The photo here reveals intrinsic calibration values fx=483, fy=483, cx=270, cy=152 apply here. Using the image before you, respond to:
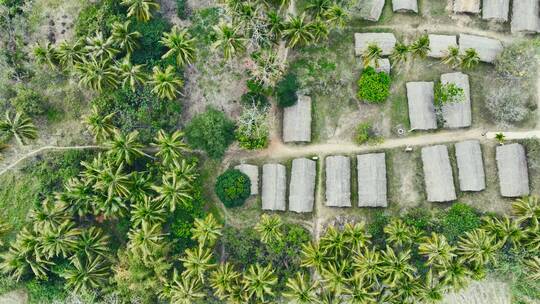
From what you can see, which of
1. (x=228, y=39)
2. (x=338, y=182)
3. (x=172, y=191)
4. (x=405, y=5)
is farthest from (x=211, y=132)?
(x=405, y=5)

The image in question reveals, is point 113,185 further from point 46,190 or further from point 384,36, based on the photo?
point 384,36

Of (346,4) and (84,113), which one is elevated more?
(346,4)

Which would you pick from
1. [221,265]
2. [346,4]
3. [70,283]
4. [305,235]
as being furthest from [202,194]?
[346,4]

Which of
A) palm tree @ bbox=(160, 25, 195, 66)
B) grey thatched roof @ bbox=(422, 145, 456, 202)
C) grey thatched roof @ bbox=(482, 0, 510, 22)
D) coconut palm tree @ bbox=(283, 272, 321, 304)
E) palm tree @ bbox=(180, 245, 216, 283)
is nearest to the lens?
coconut palm tree @ bbox=(283, 272, 321, 304)

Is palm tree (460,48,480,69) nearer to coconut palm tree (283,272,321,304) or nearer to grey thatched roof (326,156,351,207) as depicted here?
grey thatched roof (326,156,351,207)

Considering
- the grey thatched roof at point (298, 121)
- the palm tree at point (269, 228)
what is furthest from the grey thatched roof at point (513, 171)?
the palm tree at point (269, 228)

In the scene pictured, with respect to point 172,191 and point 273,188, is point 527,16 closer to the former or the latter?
point 273,188

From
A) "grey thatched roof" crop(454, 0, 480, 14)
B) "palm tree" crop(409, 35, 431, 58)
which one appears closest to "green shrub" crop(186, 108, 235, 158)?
"palm tree" crop(409, 35, 431, 58)
